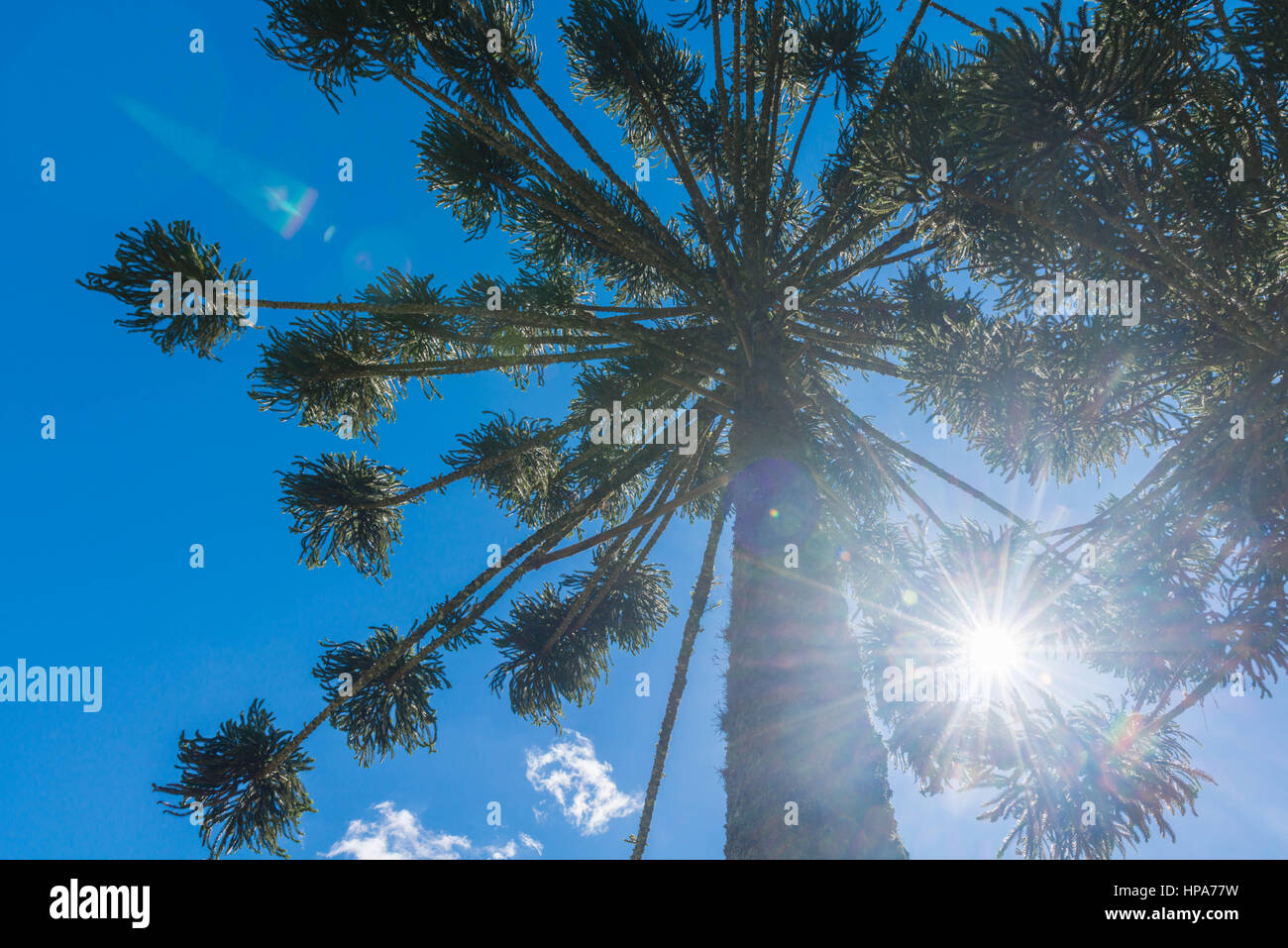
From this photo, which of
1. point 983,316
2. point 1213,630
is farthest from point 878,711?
point 983,316

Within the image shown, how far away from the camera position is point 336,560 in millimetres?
5934

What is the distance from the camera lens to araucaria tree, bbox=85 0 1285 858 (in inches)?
133

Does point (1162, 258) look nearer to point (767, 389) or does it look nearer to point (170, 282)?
point (767, 389)

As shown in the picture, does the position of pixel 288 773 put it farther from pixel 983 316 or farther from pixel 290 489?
pixel 983 316

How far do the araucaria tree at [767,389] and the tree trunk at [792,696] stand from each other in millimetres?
14

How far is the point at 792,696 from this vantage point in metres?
3.38

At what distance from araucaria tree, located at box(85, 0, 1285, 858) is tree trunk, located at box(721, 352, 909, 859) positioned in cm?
1

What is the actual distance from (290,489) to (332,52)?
3403 millimetres

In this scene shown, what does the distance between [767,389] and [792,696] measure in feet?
7.28
